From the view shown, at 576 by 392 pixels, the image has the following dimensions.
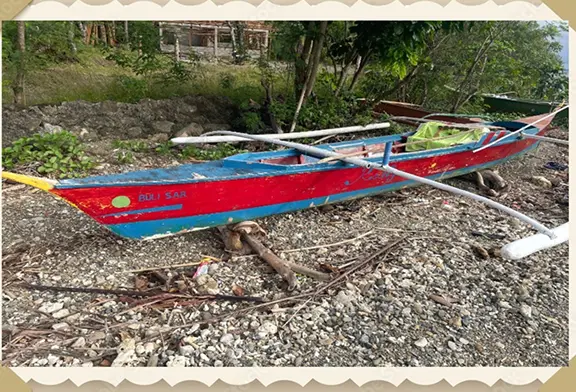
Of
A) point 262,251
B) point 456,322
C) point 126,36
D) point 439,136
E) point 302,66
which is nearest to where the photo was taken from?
point 456,322

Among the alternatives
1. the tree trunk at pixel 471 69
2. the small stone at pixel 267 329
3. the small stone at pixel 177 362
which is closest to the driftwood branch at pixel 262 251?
the small stone at pixel 267 329

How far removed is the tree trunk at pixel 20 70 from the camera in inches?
239

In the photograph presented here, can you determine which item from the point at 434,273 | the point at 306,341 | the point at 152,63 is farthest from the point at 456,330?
the point at 152,63

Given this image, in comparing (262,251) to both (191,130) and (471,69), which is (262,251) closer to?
(191,130)

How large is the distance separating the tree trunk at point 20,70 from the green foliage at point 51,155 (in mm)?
1360

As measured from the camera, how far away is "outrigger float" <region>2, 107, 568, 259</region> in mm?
3215

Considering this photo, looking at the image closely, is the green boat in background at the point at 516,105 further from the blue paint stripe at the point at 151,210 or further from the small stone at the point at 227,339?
the small stone at the point at 227,339

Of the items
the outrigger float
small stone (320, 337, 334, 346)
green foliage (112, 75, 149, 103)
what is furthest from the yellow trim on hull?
green foliage (112, 75, 149, 103)

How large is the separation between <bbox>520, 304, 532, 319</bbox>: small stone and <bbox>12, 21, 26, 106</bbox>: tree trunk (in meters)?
7.48

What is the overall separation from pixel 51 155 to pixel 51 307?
3057 mm

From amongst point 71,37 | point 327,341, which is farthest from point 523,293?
point 71,37

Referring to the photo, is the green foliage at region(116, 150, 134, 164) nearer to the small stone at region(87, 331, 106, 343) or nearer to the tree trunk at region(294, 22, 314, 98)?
the small stone at region(87, 331, 106, 343)

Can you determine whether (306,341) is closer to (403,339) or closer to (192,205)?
(403,339)

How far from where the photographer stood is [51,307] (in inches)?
123
